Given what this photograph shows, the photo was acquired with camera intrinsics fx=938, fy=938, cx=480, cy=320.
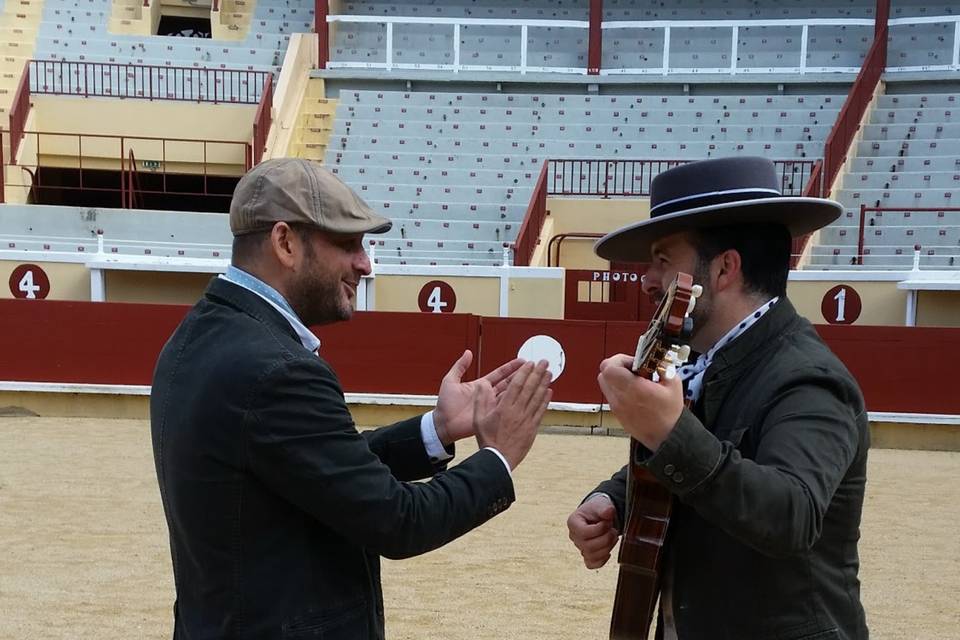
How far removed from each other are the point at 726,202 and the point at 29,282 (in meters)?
12.4

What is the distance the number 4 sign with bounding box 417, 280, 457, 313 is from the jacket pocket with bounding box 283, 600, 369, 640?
10.9 meters

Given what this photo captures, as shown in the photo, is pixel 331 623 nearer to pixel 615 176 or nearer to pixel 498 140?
pixel 615 176

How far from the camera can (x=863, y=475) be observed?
158 cm

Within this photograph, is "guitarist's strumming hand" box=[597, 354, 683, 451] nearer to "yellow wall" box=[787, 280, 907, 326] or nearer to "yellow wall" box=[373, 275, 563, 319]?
"yellow wall" box=[373, 275, 563, 319]

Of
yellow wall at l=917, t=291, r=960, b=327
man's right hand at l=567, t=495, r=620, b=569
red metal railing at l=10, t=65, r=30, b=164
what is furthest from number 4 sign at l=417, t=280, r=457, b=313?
man's right hand at l=567, t=495, r=620, b=569

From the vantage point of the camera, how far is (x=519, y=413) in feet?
5.73

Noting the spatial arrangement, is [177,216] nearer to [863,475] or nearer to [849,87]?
[849,87]

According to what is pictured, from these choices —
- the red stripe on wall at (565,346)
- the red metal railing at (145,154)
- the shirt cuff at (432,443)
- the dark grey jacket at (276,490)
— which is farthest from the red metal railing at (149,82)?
the dark grey jacket at (276,490)

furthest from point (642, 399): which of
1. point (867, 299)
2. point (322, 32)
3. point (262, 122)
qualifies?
point (322, 32)

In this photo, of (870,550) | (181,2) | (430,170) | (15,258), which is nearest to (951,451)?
(870,550)

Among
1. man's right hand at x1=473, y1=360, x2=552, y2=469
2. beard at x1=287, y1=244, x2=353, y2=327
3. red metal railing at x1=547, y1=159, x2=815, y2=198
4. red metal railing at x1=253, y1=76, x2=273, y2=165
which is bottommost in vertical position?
man's right hand at x1=473, y1=360, x2=552, y2=469

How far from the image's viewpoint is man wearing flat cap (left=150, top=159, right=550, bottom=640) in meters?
1.51

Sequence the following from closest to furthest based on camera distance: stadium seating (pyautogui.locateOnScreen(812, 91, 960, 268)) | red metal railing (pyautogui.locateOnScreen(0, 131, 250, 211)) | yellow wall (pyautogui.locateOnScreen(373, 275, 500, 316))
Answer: yellow wall (pyautogui.locateOnScreen(373, 275, 500, 316))
stadium seating (pyautogui.locateOnScreen(812, 91, 960, 268))
red metal railing (pyautogui.locateOnScreen(0, 131, 250, 211))

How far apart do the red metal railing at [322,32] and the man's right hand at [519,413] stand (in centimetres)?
1847
